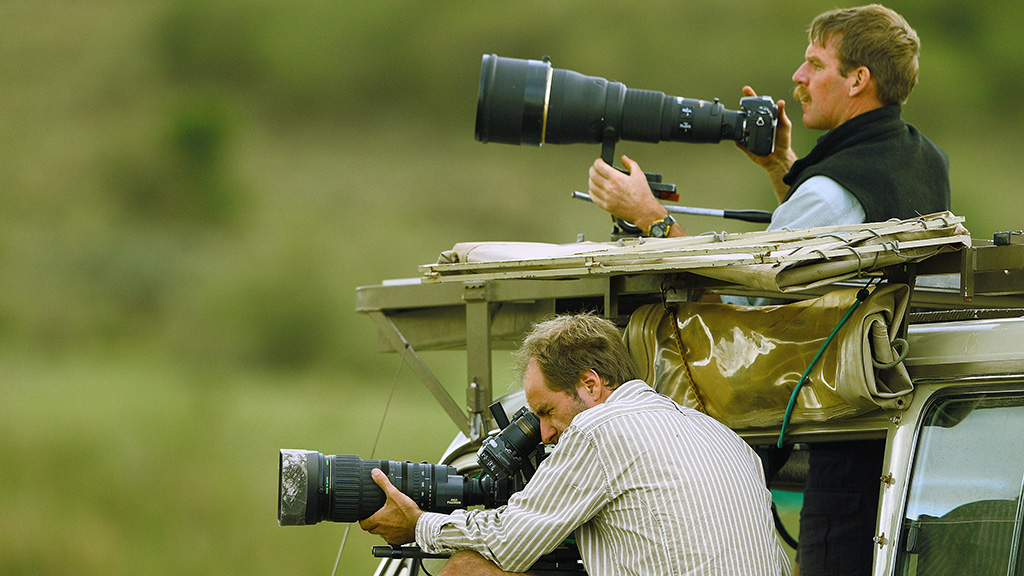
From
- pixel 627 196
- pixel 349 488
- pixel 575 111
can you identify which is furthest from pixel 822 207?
pixel 349 488

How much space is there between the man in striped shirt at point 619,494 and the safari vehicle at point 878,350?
0.18m

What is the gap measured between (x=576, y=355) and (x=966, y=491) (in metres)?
0.78

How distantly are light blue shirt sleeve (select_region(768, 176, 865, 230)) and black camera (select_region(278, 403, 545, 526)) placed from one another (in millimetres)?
796

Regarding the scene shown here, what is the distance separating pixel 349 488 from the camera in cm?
240

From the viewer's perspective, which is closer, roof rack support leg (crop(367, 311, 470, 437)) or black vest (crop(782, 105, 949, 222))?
black vest (crop(782, 105, 949, 222))

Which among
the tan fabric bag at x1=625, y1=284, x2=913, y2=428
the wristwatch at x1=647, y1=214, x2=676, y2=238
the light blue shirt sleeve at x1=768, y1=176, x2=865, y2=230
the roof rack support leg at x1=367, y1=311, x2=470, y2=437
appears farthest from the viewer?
the roof rack support leg at x1=367, y1=311, x2=470, y2=437

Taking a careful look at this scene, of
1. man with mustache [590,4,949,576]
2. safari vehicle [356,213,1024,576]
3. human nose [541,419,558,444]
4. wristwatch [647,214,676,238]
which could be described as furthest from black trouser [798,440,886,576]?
human nose [541,419,558,444]

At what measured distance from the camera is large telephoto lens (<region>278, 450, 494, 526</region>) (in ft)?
7.79

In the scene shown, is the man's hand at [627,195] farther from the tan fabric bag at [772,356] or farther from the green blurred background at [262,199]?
the green blurred background at [262,199]

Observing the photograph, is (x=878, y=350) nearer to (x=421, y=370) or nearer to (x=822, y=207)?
(x=822, y=207)

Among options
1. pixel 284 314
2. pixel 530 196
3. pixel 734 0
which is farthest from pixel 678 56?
pixel 284 314

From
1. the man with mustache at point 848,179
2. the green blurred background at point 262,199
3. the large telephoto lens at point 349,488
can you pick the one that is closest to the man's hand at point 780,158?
the man with mustache at point 848,179

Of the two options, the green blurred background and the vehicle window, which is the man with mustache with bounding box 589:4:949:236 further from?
the green blurred background

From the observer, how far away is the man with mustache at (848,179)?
2.66 m
